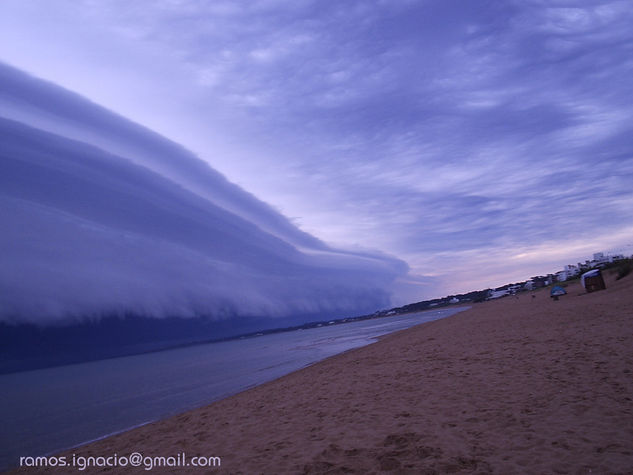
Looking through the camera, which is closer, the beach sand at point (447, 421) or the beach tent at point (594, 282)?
the beach sand at point (447, 421)

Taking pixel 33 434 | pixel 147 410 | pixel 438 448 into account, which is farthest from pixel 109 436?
pixel 438 448

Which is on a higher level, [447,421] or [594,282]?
[447,421]

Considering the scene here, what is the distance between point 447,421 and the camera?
24.8 feet

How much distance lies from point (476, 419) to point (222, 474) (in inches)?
202

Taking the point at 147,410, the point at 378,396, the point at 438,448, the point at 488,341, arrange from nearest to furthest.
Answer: the point at 438,448, the point at 378,396, the point at 488,341, the point at 147,410

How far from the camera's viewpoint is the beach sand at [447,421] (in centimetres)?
571

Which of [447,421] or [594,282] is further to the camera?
[594,282]

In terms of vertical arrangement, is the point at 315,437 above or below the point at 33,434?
above

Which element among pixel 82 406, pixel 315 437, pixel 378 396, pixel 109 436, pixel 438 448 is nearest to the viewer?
pixel 438 448

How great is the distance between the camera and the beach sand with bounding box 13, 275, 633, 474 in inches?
225

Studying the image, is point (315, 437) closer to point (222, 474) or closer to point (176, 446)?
point (222, 474)

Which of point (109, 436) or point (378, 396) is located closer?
point (378, 396)

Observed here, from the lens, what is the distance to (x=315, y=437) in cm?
834

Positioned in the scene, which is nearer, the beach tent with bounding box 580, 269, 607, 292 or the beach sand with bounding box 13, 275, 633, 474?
the beach sand with bounding box 13, 275, 633, 474
